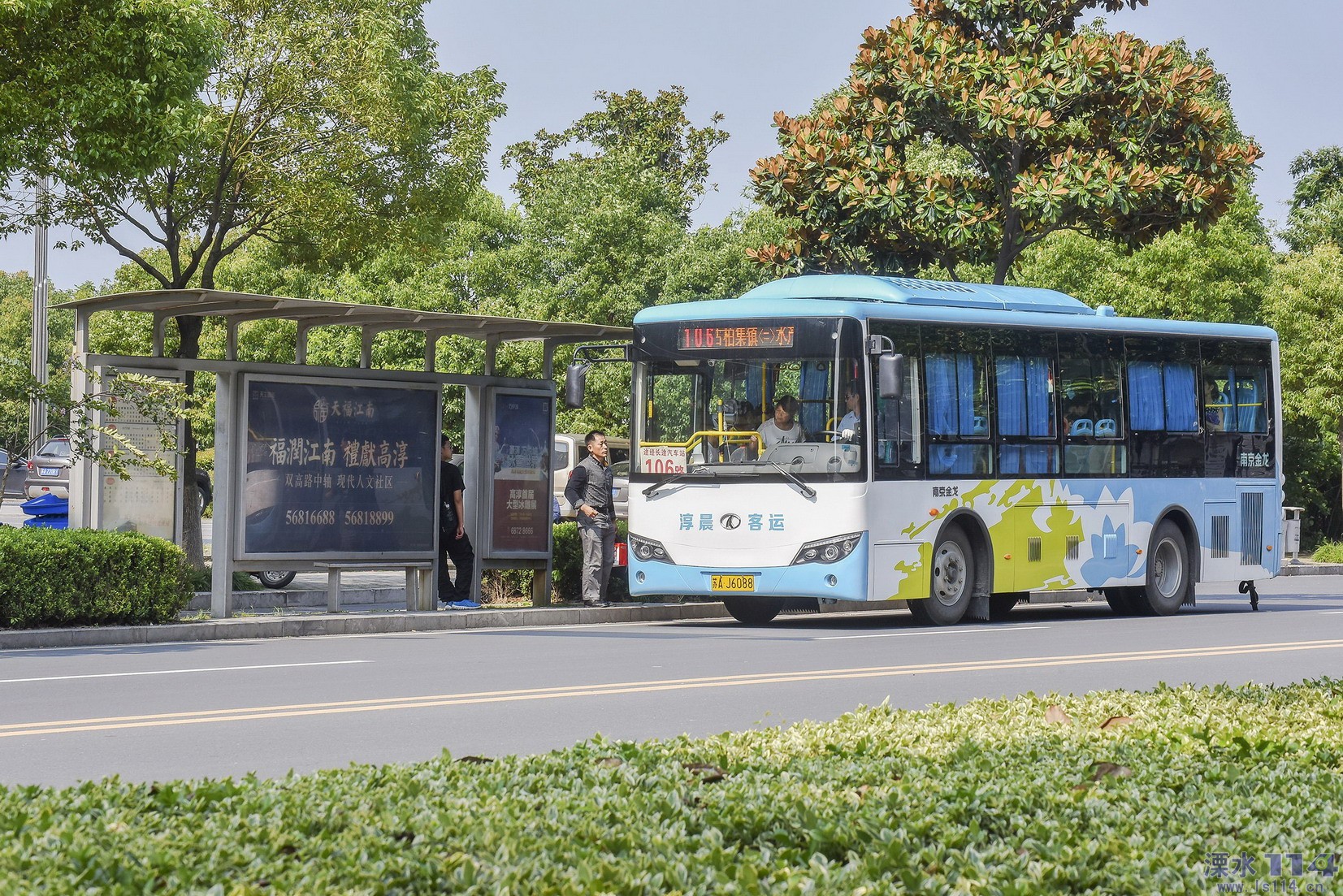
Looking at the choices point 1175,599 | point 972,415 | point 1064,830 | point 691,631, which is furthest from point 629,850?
point 1175,599

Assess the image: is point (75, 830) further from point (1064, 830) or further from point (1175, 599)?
point (1175, 599)

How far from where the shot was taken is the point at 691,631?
1678cm

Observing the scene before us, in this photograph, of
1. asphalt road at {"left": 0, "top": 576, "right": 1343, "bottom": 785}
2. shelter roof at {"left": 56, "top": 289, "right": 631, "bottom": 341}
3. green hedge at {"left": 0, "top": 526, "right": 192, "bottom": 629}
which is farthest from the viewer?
shelter roof at {"left": 56, "top": 289, "right": 631, "bottom": 341}

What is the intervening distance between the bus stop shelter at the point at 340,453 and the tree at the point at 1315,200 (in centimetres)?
3457

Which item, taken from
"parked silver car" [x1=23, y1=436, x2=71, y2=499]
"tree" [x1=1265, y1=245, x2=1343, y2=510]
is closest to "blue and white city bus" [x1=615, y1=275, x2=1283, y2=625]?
"parked silver car" [x1=23, y1=436, x2=71, y2=499]

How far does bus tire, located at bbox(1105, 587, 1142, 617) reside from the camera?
803 inches

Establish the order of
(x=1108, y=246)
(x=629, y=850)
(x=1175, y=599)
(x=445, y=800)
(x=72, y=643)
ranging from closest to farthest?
(x=629, y=850)
(x=445, y=800)
(x=72, y=643)
(x=1175, y=599)
(x=1108, y=246)

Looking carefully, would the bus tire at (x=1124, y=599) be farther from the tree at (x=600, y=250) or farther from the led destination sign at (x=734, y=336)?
the tree at (x=600, y=250)

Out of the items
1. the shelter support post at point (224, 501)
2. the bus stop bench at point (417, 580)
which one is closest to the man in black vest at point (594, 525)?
the bus stop bench at point (417, 580)

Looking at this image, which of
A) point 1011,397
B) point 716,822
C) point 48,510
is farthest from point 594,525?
point 716,822

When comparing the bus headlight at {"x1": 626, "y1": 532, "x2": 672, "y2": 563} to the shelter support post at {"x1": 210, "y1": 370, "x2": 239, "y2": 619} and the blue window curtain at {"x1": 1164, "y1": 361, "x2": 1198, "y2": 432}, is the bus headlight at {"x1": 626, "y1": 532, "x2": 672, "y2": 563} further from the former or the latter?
the blue window curtain at {"x1": 1164, "y1": 361, "x2": 1198, "y2": 432}

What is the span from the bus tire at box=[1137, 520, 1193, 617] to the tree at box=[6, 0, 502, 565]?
10.3 meters

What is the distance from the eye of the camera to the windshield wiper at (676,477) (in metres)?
17.1

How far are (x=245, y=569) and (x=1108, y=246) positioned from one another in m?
26.3
